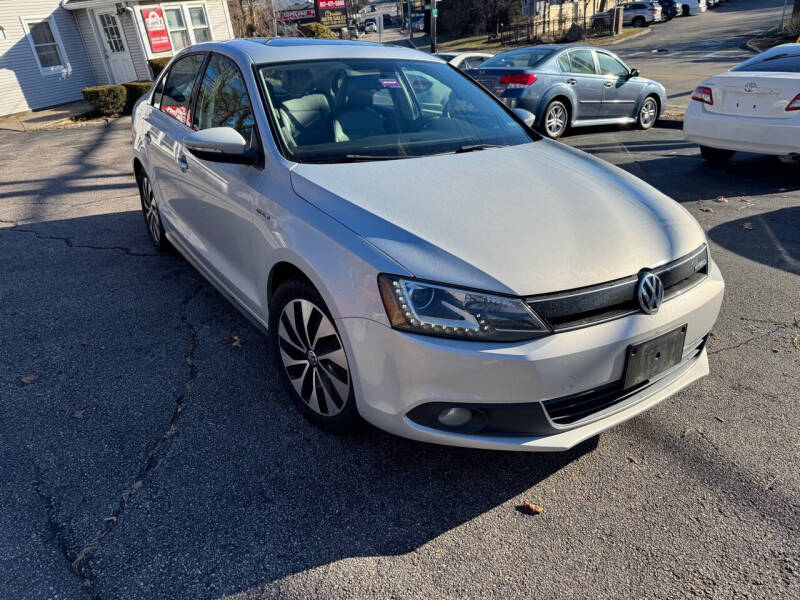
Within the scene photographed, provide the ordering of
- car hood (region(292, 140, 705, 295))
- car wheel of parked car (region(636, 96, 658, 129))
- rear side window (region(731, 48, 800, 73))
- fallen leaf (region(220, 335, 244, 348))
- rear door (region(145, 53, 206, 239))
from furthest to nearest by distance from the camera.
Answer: car wheel of parked car (region(636, 96, 658, 129)) → rear side window (region(731, 48, 800, 73)) → rear door (region(145, 53, 206, 239)) → fallen leaf (region(220, 335, 244, 348)) → car hood (region(292, 140, 705, 295))

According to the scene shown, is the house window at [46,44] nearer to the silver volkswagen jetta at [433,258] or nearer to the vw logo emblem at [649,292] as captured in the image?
the silver volkswagen jetta at [433,258]

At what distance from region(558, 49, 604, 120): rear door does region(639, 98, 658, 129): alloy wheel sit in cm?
101

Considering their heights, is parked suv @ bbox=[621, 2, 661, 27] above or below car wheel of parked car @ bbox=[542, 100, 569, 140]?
below

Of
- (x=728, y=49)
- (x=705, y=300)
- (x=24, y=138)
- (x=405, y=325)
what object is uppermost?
(x=405, y=325)

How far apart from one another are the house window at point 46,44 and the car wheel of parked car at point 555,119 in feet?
54.0

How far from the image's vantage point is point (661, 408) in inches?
121

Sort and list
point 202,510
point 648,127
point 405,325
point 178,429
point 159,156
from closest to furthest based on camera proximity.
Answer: point 405,325 → point 202,510 → point 178,429 → point 159,156 → point 648,127

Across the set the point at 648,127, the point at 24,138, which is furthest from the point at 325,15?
the point at 648,127

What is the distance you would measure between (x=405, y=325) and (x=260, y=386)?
145 cm

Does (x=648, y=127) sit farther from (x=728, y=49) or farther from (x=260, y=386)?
(x=728, y=49)

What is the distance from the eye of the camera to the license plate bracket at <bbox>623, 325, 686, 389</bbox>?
2.31 m

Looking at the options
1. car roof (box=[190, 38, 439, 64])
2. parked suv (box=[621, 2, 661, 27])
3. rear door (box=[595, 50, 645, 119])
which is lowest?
parked suv (box=[621, 2, 661, 27])

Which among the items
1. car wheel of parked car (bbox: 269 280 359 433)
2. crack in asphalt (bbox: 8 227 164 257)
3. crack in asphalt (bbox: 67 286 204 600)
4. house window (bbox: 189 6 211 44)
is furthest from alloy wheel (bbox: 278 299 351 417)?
house window (bbox: 189 6 211 44)

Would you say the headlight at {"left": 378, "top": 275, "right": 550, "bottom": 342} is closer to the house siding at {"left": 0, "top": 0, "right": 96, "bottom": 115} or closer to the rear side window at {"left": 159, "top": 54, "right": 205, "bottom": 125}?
the rear side window at {"left": 159, "top": 54, "right": 205, "bottom": 125}
